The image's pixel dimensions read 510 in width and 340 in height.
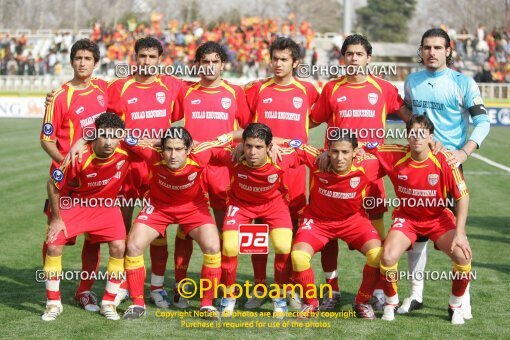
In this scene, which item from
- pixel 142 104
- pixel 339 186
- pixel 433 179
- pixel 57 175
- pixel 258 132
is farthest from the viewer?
pixel 142 104

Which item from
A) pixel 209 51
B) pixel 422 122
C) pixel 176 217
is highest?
pixel 209 51

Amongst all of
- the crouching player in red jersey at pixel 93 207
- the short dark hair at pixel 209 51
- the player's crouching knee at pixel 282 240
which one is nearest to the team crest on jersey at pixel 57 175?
the crouching player in red jersey at pixel 93 207

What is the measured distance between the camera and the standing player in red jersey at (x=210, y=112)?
7.86m

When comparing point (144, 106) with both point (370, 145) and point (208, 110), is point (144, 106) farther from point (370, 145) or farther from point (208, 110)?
point (370, 145)

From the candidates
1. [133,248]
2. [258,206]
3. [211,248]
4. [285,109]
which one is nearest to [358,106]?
[285,109]

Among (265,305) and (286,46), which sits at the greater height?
(286,46)

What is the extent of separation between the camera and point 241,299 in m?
8.05

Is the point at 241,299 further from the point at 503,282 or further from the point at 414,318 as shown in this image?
the point at 503,282

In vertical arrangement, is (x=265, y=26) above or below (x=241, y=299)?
above

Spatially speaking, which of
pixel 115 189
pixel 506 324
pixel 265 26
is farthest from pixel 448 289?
pixel 265 26

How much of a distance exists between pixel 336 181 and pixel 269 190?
62 cm

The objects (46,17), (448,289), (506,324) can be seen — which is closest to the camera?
(506,324)

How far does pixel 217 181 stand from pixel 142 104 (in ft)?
3.36

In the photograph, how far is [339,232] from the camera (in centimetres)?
752
